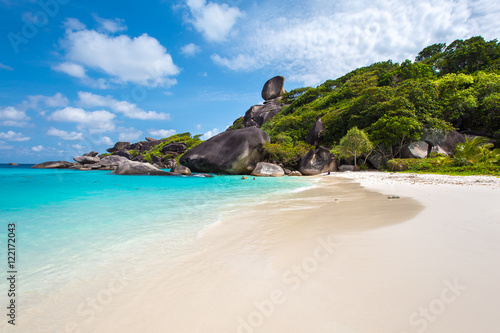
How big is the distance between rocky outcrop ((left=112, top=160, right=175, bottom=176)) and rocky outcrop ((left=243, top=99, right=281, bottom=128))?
1156 inches

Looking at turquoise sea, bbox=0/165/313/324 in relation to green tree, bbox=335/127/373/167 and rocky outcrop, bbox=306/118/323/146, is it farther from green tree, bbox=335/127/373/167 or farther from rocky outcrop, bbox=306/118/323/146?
rocky outcrop, bbox=306/118/323/146

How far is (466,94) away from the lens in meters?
19.4

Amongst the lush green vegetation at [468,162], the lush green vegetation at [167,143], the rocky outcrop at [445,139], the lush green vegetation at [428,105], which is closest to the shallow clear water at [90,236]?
the lush green vegetation at [468,162]

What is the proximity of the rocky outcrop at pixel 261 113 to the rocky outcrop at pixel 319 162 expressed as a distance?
81.7 feet

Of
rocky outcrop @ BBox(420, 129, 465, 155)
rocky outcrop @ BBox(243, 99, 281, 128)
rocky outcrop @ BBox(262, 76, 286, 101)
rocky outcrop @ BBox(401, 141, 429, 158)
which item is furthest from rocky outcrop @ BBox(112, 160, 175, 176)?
rocky outcrop @ BBox(262, 76, 286, 101)

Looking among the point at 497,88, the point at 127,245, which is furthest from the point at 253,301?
the point at 497,88

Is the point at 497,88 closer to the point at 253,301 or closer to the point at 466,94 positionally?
the point at 466,94

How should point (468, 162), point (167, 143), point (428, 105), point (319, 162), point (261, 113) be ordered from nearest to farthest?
point (468, 162), point (428, 105), point (319, 162), point (167, 143), point (261, 113)

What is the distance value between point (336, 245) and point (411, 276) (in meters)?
0.83

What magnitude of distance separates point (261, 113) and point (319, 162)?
28347 mm

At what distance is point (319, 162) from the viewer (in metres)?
21.3

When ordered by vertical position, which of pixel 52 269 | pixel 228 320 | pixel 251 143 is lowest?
pixel 52 269

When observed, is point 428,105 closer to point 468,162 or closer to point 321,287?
point 468,162

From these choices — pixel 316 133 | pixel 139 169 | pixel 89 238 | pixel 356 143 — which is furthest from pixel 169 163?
pixel 89 238
